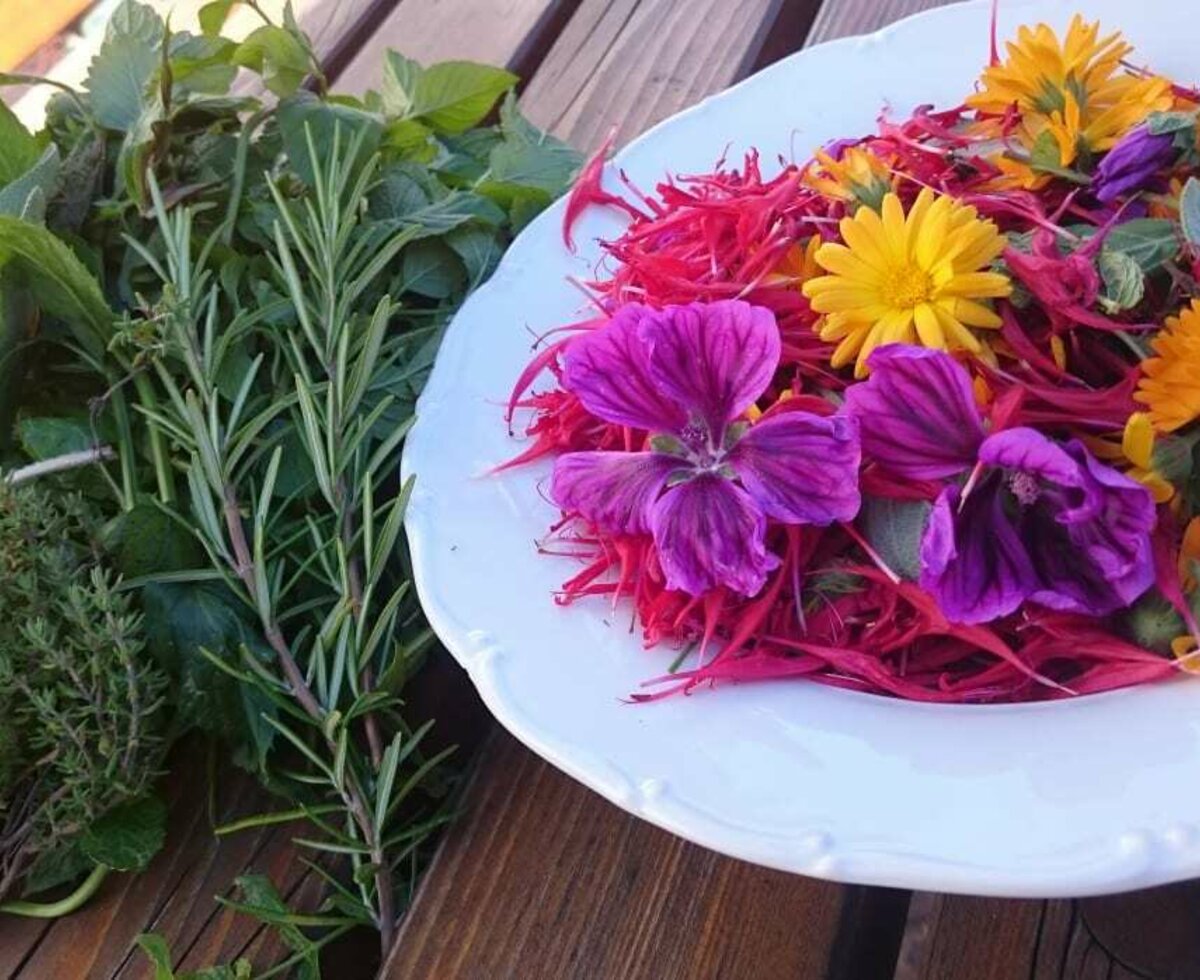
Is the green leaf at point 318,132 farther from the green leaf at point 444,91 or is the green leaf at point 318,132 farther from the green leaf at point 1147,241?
the green leaf at point 1147,241

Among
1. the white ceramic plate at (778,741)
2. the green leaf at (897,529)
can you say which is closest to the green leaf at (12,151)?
the white ceramic plate at (778,741)

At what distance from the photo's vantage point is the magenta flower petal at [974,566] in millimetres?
449

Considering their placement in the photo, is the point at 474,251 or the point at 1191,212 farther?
the point at 474,251

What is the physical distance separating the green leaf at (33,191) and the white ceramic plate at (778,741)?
19 centimetres

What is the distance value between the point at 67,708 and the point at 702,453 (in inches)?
10.6

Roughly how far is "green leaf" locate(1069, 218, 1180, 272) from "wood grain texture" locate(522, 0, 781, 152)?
0.44 m

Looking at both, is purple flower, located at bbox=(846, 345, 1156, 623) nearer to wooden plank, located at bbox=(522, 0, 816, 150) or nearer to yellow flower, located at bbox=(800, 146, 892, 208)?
yellow flower, located at bbox=(800, 146, 892, 208)

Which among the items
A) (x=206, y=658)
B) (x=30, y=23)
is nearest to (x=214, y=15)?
(x=206, y=658)

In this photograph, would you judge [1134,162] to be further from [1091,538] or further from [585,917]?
[585,917]

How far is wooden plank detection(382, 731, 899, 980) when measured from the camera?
51 centimetres

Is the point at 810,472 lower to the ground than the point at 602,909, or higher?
higher

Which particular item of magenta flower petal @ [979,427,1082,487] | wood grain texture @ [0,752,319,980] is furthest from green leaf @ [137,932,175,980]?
magenta flower petal @ [979,427,1082,487]

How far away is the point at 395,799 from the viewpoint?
21.6 inches

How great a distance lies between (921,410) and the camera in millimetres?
464
